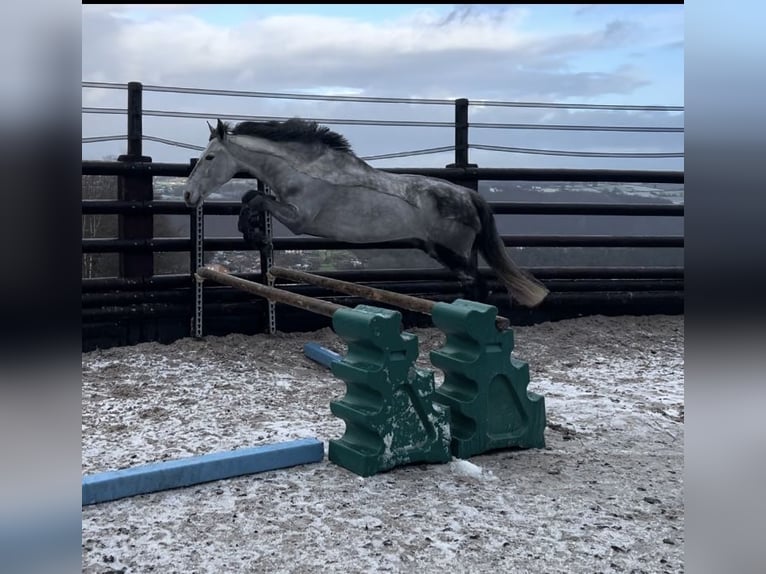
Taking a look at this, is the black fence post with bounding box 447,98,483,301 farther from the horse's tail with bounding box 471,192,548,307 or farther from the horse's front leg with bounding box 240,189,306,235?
the horse's front leg with bounding box 240,189,306,235

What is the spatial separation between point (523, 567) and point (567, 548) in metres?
0.17

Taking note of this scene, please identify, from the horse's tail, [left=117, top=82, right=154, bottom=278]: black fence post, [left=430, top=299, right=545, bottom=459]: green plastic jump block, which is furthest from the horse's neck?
[left=430, top=299, right=545, bottom=459]: green plastic jump block

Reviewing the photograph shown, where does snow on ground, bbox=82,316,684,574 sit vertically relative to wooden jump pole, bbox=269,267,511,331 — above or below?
below

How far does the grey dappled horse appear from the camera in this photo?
4.41 m

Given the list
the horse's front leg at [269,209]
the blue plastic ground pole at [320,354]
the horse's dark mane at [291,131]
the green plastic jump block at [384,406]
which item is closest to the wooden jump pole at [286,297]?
the green plastic jump block at [384,406]

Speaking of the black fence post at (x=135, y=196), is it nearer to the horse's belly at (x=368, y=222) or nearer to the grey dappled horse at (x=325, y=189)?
the grey dappled horse at (x=325, y=189)

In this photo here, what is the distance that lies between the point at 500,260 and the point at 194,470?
3108 mm

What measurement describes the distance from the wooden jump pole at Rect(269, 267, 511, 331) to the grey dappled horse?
379 mm

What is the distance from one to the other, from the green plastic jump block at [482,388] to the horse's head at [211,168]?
2049 mm

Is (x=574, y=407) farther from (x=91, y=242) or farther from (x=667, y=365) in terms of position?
(x=91, y=242)

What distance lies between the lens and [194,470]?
2371 mm

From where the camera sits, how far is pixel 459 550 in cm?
192

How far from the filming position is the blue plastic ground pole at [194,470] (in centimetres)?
224
